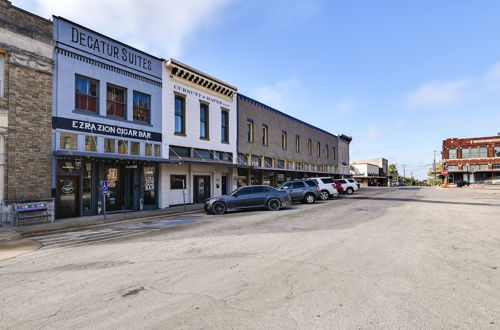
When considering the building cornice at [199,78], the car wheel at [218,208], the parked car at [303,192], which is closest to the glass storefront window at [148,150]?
the building cornice at [199,78]

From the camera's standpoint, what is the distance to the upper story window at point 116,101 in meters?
16.8

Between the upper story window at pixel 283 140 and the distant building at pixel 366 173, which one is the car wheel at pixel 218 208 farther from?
the distant building at pixel 366 173

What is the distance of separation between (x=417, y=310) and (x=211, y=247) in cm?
496

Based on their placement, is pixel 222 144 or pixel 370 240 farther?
pixel 222 144

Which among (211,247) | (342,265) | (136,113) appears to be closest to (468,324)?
(342,265)

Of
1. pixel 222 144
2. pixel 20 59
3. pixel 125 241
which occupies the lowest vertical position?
pixel 125 241

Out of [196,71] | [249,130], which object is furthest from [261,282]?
[249,130]

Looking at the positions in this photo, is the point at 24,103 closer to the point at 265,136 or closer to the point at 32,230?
the point at 32,230

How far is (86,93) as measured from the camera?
51.7 ft

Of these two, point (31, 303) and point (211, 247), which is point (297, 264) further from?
point (31, 303)

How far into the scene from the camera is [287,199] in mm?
17344

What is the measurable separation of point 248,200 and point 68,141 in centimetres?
947

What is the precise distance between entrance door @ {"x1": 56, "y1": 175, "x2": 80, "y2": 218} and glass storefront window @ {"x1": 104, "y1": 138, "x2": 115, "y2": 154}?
82.5 inches

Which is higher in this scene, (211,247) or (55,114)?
(55,114)
